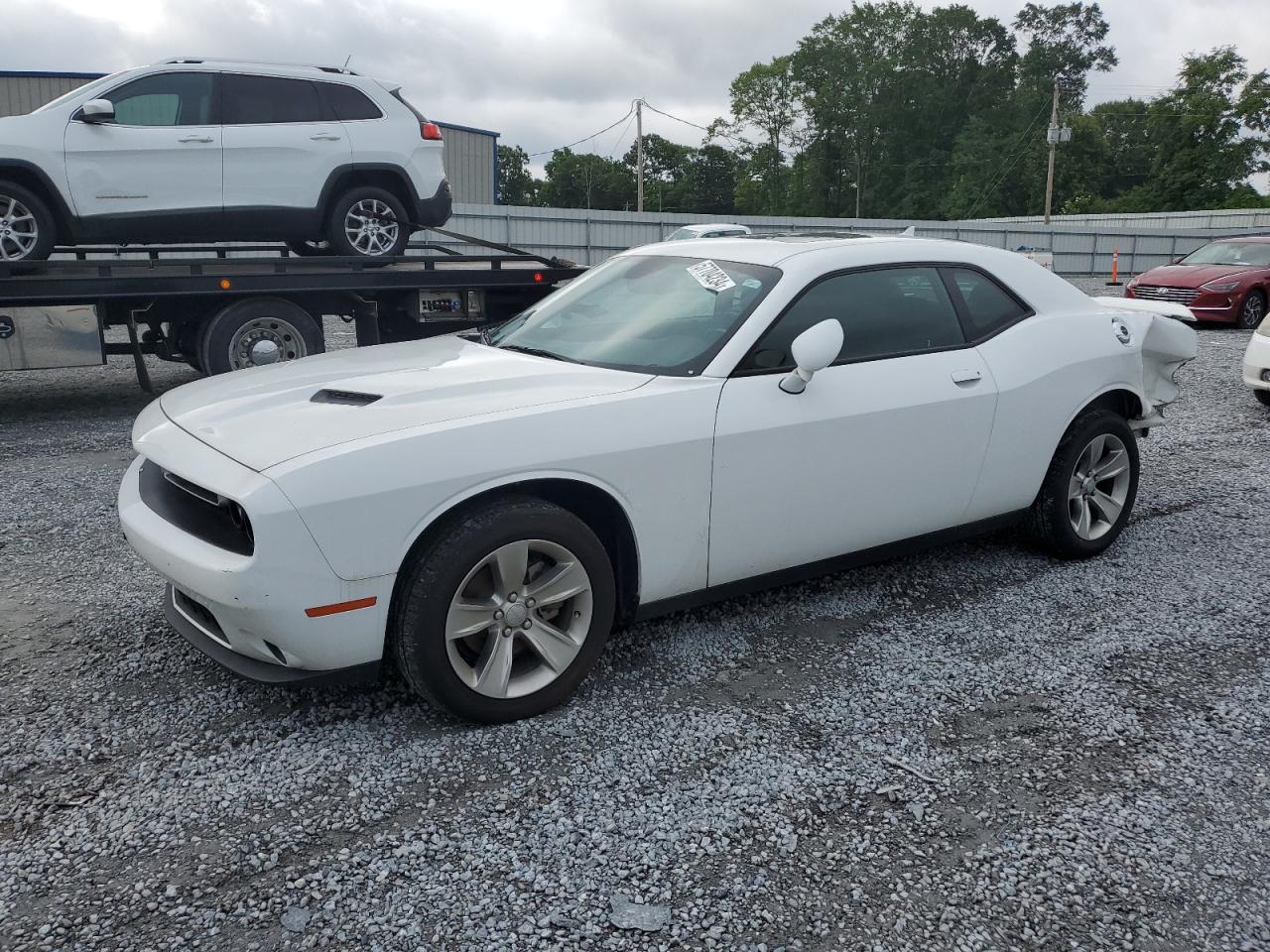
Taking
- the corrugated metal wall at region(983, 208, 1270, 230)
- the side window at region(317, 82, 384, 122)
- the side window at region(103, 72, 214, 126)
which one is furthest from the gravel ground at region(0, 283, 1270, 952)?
the corrugated metal wall at region(983, 208, 1270, 230)

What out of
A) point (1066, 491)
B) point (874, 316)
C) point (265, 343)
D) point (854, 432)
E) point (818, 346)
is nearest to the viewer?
point (818, 346)

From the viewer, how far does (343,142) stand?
333 inches

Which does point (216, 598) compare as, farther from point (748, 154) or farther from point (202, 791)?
point (748, 154)

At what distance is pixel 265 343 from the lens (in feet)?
26.3

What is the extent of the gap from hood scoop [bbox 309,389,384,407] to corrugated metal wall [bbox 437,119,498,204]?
30697 millimetres

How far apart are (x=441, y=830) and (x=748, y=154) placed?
275ft

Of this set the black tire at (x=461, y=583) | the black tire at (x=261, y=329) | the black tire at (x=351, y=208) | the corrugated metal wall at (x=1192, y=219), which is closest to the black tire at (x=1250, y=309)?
the black tire at (x=351, y=208)

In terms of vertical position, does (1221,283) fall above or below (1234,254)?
below

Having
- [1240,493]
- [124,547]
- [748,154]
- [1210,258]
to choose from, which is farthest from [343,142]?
[748,154]

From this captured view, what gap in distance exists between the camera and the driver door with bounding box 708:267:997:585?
11.3ft

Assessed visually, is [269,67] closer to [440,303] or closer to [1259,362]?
[440,303]

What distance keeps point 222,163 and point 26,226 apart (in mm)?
1499

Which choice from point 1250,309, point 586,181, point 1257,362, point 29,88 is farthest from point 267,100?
point 586,181

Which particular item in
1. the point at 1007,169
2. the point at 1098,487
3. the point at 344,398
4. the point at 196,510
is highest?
the point at 1007,169
